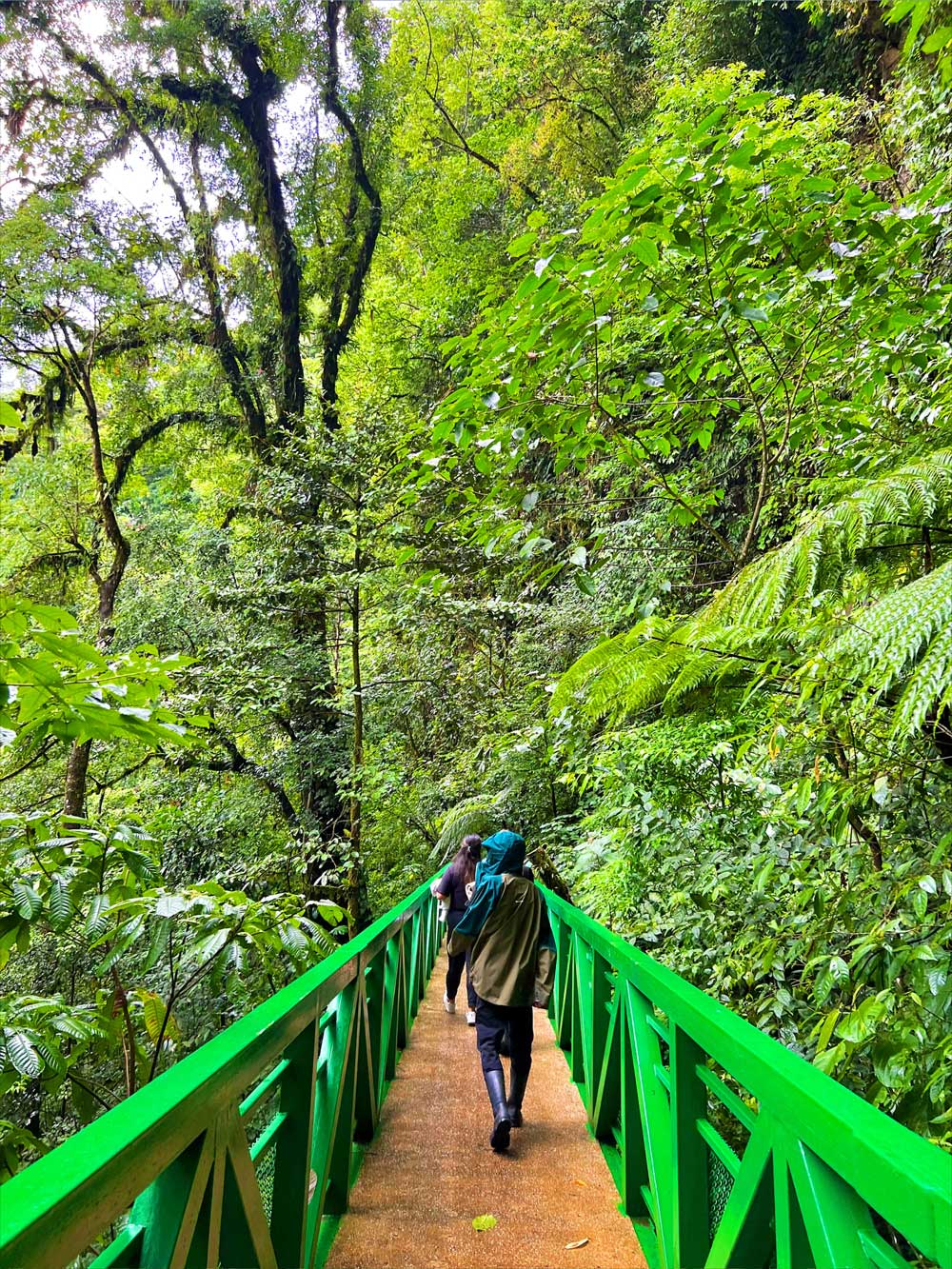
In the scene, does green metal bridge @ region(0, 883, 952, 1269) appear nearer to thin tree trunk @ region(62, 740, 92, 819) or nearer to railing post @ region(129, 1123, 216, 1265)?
railing post @ region(129, 1123, 216, 1265)

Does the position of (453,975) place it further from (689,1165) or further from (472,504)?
(472,504)

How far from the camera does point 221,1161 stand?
50.5 inches

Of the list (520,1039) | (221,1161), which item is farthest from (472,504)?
(520,1039)

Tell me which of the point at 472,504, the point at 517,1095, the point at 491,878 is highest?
the point at 472,504

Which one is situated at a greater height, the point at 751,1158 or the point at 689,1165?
the point at 751,1158

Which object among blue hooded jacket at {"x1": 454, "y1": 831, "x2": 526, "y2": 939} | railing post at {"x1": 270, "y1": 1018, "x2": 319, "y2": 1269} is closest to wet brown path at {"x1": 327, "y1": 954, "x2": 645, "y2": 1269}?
railing post at {"x1": 270, "y1": 1018, "x2": 319, "y2": 1269}

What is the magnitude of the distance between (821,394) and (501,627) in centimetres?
738

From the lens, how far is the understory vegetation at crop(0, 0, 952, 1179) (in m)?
2.05

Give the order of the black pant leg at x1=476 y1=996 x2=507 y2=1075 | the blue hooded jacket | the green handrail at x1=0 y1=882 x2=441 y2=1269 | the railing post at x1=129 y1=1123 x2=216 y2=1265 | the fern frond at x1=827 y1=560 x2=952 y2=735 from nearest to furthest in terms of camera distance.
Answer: the green handrail at x1=0 y1=882 x2=441 y2=1269 → the railing post at x1=129 y1=1123 x2=216 y2=1265 → the fern frond at x1=827 y1=560 x2=952 y2=735 → the black pant leg at x1=476 y1=996 x2=507 y2=1075 → the blue hooded jacket

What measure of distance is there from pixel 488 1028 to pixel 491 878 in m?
0.72

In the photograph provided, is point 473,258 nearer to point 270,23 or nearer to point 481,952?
point 270,23

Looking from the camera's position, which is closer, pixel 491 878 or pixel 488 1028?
pixel 488 1028

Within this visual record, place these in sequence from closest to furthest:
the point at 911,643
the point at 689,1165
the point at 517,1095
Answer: the point at 911,643
the point at 689,1165
the point at 517,1095

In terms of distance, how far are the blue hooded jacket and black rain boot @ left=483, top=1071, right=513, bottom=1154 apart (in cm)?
68
